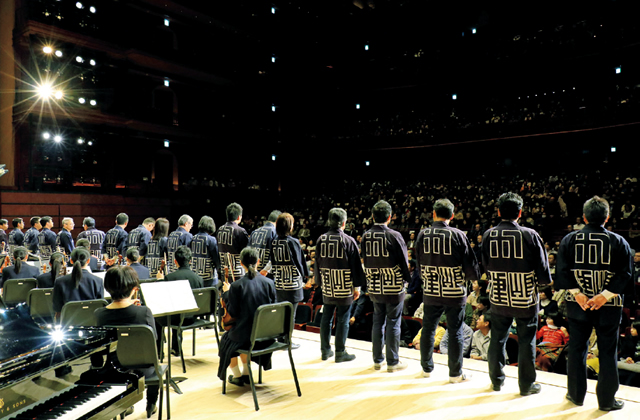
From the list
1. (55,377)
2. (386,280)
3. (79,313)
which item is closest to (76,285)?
(79,313)

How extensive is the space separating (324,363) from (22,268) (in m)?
4.43

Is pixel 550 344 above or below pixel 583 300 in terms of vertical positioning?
below

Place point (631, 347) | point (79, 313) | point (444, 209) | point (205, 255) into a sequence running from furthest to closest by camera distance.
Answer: point (205, 255) → point (631, 347) → point (444, 209) → point (79, 313)

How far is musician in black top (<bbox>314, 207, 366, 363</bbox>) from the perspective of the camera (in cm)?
457

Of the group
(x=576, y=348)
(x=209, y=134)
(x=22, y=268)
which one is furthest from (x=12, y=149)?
(x=576, y=348)

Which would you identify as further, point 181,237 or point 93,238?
point 93,238

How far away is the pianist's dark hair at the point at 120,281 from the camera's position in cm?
298

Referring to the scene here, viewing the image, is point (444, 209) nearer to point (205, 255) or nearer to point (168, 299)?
point (168, 299)

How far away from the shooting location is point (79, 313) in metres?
3.90

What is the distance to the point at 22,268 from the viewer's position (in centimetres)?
628

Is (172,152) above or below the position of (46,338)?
above

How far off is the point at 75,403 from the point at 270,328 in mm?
1626

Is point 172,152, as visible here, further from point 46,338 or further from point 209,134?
point 46,338

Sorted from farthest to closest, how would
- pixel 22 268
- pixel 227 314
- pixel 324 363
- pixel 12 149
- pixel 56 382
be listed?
pixel 12 149, pixel 22 268, pixel 324 363, pixel 227 314, pixel 56 382
